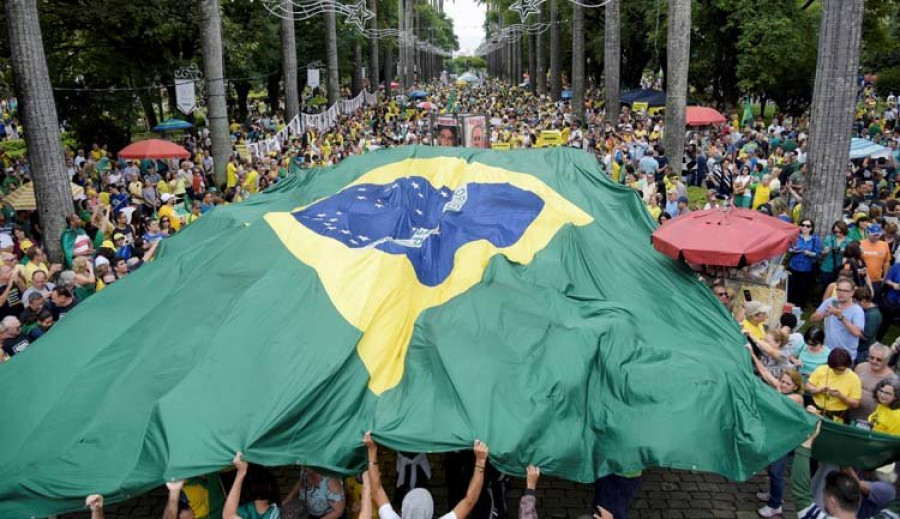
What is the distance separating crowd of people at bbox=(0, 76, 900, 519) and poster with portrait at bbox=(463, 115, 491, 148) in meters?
0.84

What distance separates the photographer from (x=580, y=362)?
5.88 metres

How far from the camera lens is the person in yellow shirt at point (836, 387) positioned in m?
6.14

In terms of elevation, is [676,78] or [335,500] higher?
[676,78]

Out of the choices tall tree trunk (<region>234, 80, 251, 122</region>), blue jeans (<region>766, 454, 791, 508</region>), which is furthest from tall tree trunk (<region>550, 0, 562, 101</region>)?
blue jeans (<region>766, 454, 791, 508</region>)

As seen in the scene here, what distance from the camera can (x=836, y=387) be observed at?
6.22 metres

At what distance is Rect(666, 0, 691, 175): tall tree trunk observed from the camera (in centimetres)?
1714

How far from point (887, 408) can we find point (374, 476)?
13.0 ft

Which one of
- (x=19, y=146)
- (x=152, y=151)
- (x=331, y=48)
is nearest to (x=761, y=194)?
(x=152, y=151)

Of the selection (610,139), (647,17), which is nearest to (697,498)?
(610,139)

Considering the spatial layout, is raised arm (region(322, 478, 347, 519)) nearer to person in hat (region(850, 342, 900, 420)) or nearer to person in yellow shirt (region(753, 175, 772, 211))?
person in hat (region(850, 342, 900, 420))

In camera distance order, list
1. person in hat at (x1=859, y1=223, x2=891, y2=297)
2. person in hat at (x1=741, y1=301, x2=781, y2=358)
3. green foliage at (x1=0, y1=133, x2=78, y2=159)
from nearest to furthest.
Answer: person in hat at (x1=741, y1=301, x2=781, y2=358) < person in hat at (x1=859, y1=223, x2=891, y2=297) < green foliage at (x1=0, y1=133, x2=78, y2=159)

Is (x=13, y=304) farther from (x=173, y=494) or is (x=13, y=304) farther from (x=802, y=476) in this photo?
(x=802, y=476)

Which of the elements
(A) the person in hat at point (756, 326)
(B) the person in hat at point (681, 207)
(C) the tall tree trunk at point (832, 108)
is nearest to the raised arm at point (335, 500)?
(A) the person in hat at point (756, 326)

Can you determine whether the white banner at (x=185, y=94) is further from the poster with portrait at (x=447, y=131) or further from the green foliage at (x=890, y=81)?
the green foliage at (x=890, y=81)
